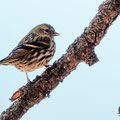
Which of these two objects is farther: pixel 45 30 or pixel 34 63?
pixel 45 30

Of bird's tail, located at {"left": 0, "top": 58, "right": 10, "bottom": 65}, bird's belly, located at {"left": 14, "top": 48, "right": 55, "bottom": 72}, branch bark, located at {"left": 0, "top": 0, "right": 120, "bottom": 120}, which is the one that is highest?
bird's tail, located at {"left": 0, "top": 58, "right": 10, "bottom": 65}

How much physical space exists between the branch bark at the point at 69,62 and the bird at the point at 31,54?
0.46m

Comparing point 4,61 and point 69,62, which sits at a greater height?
point 4,61

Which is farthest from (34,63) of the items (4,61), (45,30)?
(45,30)

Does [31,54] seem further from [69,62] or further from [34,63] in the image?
[69,62]

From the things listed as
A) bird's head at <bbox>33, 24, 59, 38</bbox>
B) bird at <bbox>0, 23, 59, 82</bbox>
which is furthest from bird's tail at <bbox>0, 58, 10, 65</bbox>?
bird's head at <bbox>33, 24, 59, 38</bbox>

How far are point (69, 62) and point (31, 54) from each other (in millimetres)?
710

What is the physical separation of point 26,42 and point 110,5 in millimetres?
1217

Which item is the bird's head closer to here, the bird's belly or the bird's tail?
the bird's belly

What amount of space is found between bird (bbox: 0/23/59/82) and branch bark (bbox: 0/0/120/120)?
0.46m

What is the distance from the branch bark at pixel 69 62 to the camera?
203 cm

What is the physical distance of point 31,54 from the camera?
8.71ft

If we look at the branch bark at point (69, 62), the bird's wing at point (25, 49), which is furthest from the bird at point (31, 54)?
the branch bark at point (69, 62)

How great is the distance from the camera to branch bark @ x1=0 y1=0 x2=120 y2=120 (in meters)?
2.03
